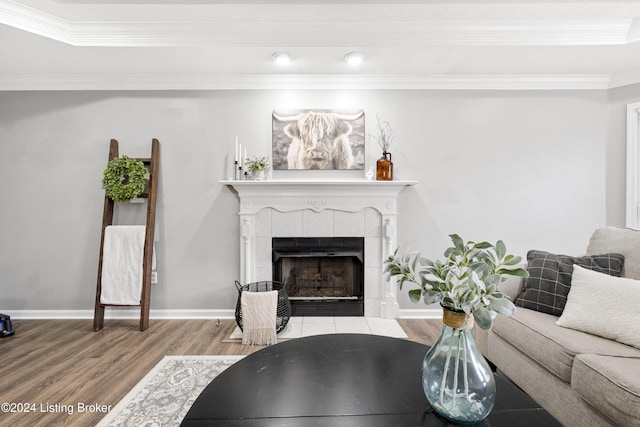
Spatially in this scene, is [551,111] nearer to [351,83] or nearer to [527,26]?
[527,26]

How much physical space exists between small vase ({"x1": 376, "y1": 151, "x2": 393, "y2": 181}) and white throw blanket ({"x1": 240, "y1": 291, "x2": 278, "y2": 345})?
1567 millimetres

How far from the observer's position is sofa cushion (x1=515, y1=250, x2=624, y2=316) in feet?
6.10

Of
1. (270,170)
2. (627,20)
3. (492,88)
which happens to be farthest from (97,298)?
(627,20)

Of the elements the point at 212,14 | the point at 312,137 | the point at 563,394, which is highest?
the point at 212,14

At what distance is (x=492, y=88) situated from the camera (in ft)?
10.5

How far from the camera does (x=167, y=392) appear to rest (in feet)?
6.35

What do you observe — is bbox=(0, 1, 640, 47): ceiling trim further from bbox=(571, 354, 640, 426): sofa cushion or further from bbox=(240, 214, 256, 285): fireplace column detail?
bbox=(571, 354, 640, 426): sofa cushion

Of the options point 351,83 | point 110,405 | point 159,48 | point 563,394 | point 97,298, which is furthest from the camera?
point 351,83

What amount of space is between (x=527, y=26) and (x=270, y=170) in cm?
247

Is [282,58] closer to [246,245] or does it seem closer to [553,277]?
[246,245]

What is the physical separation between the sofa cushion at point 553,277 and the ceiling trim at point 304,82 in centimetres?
196

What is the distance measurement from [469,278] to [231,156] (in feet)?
9.24

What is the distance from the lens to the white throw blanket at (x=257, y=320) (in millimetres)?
2600

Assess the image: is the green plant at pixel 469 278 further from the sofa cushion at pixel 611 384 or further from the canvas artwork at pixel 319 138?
the canvas artwork at pixel 319 138
